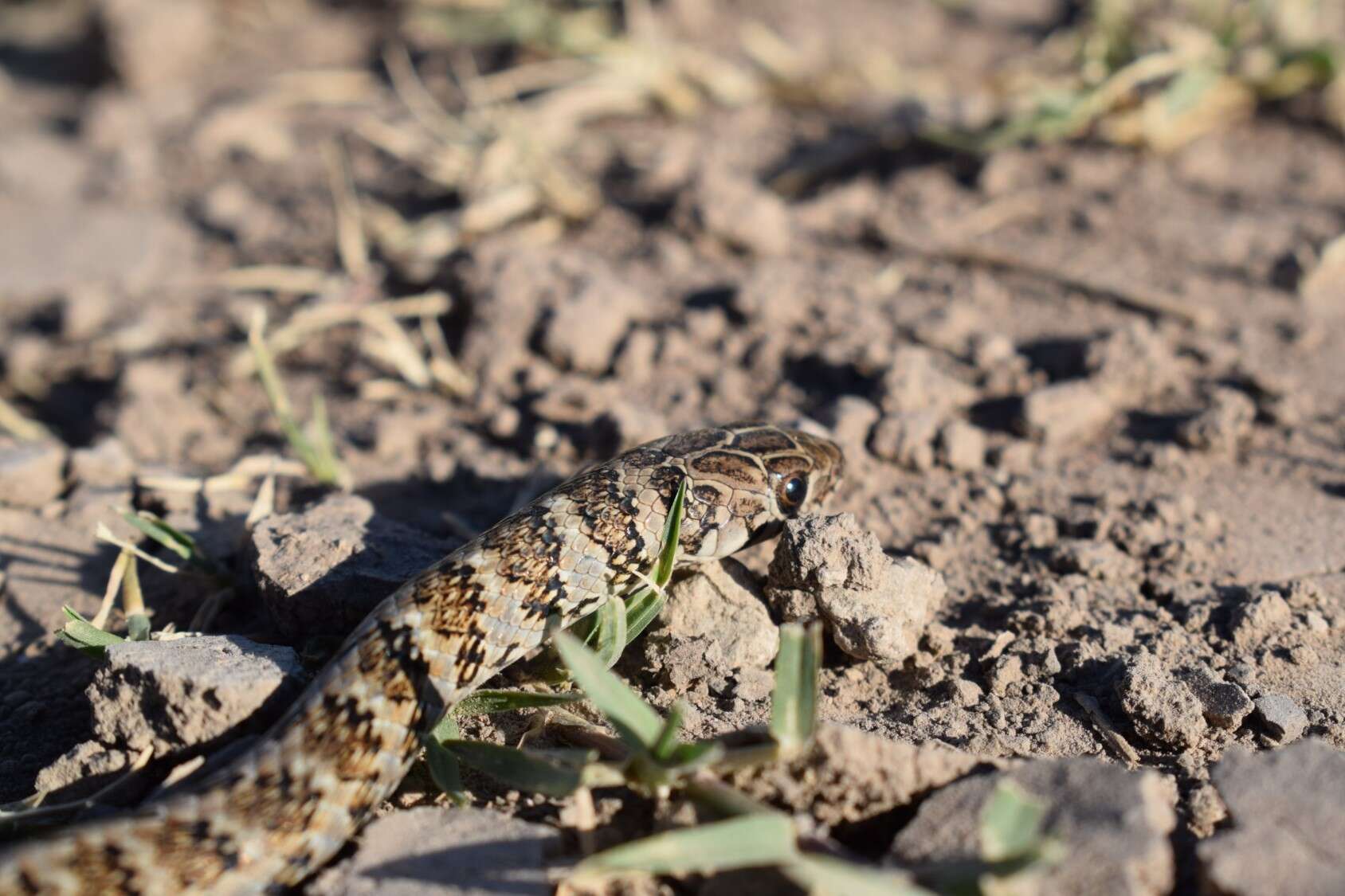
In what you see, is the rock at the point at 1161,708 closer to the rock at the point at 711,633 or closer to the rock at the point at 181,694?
the rock at the point at 711,633

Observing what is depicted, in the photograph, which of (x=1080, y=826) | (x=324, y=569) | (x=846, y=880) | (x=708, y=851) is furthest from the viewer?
(x=324, y=569)

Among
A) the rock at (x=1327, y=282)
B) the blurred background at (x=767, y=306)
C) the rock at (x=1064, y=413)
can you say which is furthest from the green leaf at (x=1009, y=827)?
the rock at (x=1327, y=282)

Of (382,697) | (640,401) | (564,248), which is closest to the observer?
(382,697)

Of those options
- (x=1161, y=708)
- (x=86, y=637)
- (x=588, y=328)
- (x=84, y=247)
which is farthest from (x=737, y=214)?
(x=84, y=247)

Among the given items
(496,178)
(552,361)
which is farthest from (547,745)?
(496,178)

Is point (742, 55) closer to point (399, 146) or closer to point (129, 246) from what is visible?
point (399, 146)

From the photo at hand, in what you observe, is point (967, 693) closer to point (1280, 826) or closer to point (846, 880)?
point (1280, 826)

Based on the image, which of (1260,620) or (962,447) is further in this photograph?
(962,447)
